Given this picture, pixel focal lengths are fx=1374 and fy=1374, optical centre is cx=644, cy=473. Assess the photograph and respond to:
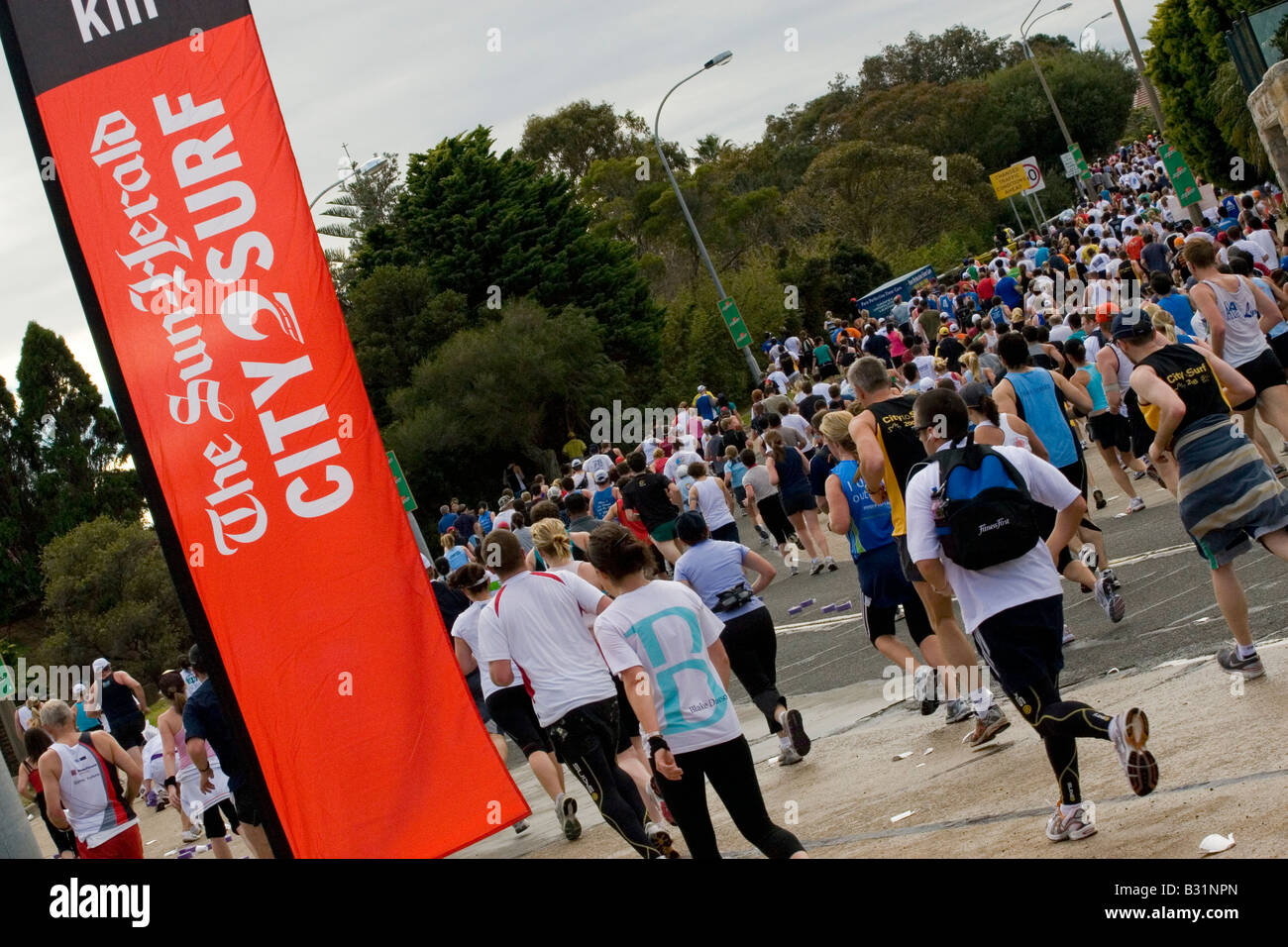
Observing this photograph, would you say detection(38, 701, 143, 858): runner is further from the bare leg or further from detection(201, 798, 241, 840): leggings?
the bare leg

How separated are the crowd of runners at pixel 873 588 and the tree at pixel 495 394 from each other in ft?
81.2

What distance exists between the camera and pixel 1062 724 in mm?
4785

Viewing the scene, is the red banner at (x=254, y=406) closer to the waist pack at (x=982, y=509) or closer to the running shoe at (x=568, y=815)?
the running shoe at (x=568, y=815)

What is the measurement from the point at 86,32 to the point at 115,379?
153 cm

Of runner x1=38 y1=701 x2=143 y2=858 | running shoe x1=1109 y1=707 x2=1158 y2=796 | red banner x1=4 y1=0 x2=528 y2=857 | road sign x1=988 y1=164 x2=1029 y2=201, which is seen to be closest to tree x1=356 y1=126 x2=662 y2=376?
road sign x1=988 y1=164 x2=1029 y2=201

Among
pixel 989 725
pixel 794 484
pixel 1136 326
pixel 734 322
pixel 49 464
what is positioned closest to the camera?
pixel 1136 326

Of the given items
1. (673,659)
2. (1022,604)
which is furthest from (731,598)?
(1022,604)

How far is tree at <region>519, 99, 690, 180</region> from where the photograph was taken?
7294cm

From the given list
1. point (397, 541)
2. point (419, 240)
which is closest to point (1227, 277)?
point (397, 541)

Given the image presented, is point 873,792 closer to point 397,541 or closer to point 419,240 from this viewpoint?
point 397,541

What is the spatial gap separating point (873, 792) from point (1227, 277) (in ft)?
17.1

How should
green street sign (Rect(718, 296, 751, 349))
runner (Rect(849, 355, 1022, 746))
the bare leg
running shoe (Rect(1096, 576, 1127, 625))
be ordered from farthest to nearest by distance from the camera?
1. green street sign (Rect(718, 296, 751, 349))
2. running shoe (Rect(1096, 576, 1127, 625))
3. runner (Rect(849, 355, 1022, 746))
4. the bare leg

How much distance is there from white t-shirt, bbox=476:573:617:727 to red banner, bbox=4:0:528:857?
53 centimetres

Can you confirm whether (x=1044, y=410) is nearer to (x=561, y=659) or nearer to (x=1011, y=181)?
(x=561, y=659)
